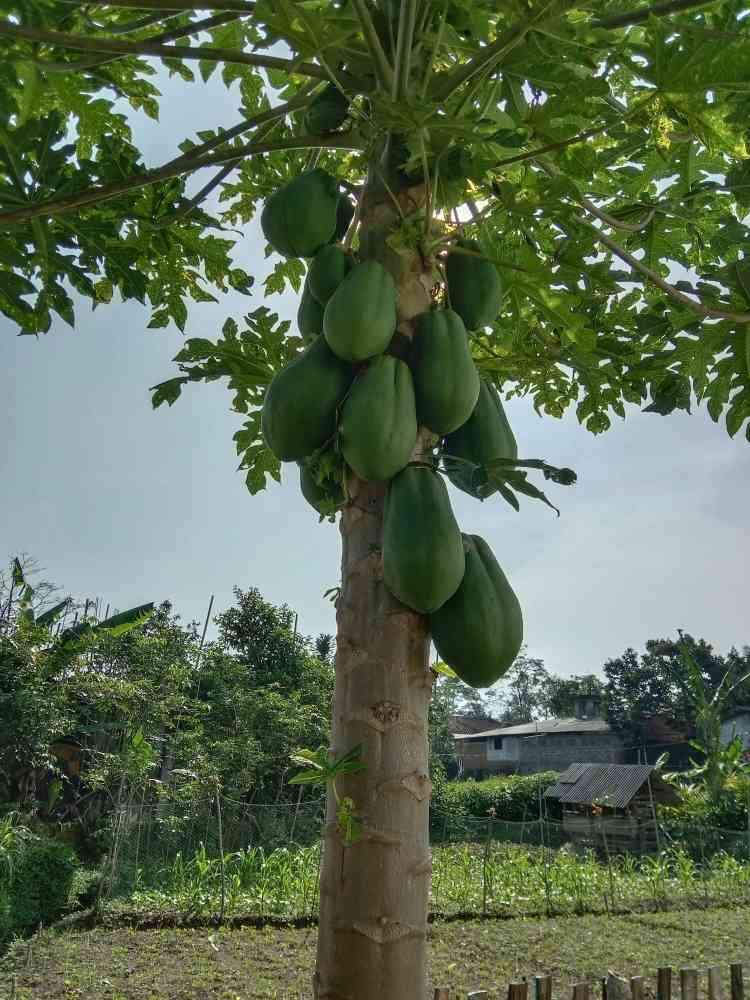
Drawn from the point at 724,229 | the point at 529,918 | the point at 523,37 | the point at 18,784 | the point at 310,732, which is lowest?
the point at 529,918

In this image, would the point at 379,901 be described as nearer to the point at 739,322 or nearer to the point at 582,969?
the point at 739,322

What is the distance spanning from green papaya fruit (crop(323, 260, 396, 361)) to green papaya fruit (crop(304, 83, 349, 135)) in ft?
1.63

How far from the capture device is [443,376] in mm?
1470

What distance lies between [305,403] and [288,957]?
6218mm

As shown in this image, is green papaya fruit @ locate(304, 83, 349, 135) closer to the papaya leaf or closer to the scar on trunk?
the scar on trunk

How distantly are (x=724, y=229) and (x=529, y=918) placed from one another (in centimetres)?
823

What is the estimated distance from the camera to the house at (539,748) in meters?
31.3

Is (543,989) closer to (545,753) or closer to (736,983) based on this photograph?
(736,983)

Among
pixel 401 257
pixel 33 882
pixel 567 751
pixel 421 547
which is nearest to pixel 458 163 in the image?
pixel 401 257

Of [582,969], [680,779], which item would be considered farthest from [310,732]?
[680,779]

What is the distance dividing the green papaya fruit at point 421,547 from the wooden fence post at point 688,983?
11.1 feet

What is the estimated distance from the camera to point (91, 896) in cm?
801

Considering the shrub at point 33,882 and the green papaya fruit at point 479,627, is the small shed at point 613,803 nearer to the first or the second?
the shrub at point 33,882

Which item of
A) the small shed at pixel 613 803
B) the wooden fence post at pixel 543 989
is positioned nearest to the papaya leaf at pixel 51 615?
the wooden fence post at pixel 543 989
